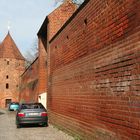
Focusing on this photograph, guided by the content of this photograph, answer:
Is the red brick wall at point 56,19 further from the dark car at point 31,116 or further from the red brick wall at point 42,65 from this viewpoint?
the dark car at point 31,116

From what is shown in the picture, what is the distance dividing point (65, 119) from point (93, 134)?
17.2 ft

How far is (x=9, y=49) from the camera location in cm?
7631

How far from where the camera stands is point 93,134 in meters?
11.1

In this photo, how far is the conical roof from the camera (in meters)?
75.2

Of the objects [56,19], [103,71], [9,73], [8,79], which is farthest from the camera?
[9,73]

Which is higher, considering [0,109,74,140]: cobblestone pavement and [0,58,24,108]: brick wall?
[0,58,24,108]: brick wall

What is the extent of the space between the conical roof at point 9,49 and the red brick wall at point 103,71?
195 feet

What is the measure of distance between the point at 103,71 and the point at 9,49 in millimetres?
67718

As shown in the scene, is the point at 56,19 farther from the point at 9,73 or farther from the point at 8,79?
the point at 9,73

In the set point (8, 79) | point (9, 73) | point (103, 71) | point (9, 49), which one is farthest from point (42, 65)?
point (9, 49)

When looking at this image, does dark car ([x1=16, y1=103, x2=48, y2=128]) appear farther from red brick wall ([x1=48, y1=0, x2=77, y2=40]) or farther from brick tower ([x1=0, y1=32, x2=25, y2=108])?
brick tower ([x1=0, y1=32, x2=25, y2=108])

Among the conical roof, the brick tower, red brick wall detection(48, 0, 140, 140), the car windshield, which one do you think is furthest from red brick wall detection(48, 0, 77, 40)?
the conical roof

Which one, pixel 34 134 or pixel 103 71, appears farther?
pixel 34 134

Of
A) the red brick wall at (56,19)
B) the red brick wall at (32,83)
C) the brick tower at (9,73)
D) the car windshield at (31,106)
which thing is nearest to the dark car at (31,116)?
the car windshield at (31,106)
